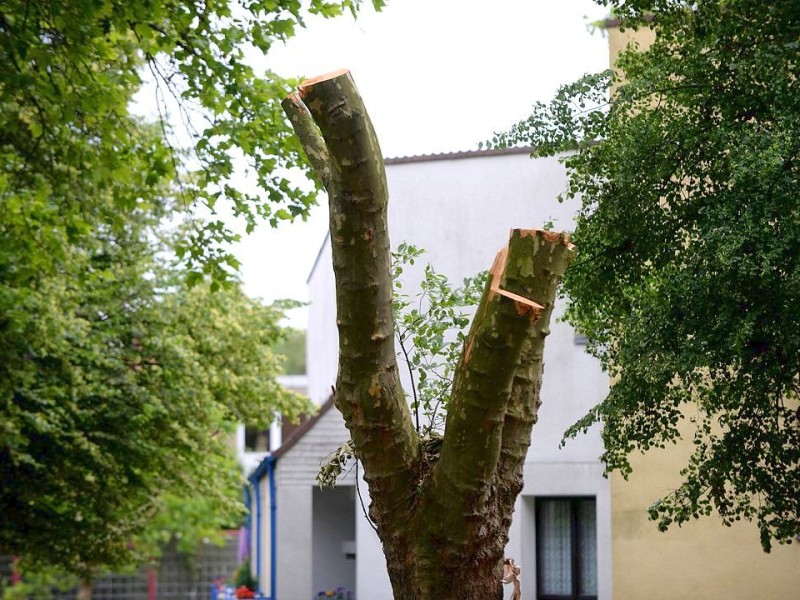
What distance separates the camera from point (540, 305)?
193 inches

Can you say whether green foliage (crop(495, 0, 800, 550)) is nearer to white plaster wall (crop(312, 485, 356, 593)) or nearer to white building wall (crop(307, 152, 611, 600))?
white building wall (crop(307, 152, 611, 600))

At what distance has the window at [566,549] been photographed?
18.6 meters

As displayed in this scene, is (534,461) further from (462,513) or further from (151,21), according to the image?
(462,513)

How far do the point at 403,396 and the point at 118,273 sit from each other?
15.5 meters

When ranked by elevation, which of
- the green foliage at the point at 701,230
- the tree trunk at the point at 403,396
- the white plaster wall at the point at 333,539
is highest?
the green foliage at the point at 701,230

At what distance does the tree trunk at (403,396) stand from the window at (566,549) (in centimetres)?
1346

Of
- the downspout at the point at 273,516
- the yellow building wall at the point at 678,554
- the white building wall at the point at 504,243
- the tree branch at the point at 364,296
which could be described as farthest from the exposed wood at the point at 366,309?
the downspout at the point at 273,516

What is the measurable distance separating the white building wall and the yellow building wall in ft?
3.05

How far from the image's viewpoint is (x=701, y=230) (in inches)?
406

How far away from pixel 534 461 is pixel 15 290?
26.6ft

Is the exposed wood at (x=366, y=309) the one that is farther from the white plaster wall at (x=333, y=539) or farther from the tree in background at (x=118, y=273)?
the white plaster wall at (x=333, y=539)

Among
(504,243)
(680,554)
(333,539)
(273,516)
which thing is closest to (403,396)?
(680,554)

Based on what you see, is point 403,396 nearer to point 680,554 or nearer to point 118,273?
point 680,554

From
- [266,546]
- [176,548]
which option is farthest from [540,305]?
[176,548]
